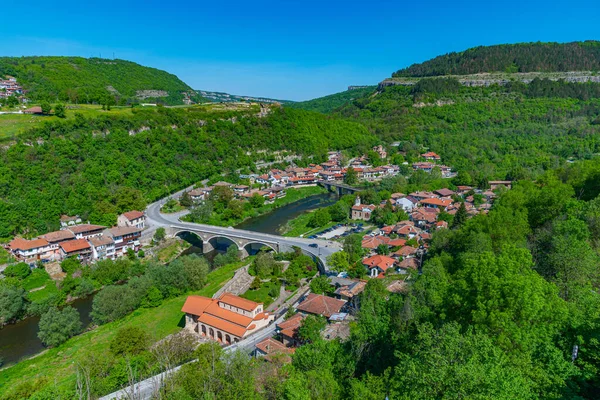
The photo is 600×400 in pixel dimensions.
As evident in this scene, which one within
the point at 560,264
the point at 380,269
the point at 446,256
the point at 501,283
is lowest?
the point at 380,269

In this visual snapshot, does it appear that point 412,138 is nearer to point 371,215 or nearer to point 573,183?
point 371,215

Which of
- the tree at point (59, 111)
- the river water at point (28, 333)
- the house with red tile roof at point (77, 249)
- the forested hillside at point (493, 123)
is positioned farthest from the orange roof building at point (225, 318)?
the forested hillside at point (493, 123)

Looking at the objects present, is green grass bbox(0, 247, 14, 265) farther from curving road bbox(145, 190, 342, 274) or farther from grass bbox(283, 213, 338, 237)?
grass bbox(283, 213, 338, 237)

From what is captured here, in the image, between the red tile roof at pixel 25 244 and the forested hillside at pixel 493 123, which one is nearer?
the red tile roof at pixel 25 244

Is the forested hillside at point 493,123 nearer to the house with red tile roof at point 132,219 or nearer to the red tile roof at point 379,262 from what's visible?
the red tile roof at point 379,262

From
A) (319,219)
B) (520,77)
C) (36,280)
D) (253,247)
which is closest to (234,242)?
(253,247)

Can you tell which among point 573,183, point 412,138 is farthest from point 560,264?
point 412,138

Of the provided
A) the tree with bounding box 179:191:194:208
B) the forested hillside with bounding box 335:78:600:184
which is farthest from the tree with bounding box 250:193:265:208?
the forested hillside with bounding box 335:78:600:184
